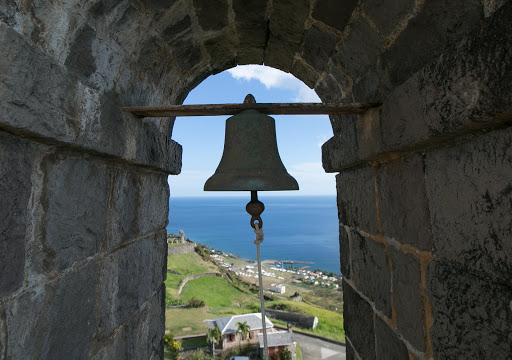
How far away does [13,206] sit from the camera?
85 centimetres

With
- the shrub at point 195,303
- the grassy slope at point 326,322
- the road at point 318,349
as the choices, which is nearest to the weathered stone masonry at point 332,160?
the road at point 318,349

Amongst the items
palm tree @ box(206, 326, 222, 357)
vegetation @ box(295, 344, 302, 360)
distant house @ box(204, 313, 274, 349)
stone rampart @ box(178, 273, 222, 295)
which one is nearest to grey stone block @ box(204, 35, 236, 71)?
distant house @ box(204, 313, 274, 349)

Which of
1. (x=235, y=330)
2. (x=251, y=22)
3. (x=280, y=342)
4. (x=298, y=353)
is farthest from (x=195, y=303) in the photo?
(x=251, y=22)

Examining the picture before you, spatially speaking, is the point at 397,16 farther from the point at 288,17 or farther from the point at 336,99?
the point at 336,99

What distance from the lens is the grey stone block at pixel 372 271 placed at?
1.39 meters

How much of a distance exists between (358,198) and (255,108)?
736mm

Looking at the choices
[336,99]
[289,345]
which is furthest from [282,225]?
[336,99]

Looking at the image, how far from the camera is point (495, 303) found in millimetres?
771

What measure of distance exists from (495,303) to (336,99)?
4.51ft

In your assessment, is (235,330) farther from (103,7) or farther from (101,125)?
(103,7)

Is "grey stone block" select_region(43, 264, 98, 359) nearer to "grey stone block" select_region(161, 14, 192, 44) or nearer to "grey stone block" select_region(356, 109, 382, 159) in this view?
"grey stone block" select_region(161, 14, 192, 44)

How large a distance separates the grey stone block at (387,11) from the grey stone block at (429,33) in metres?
0.05

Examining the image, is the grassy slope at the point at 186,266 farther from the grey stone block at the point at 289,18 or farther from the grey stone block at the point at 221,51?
the grey stone block at the point at 289,18

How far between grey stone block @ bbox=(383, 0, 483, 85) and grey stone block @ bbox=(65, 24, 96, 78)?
3.53 ft
